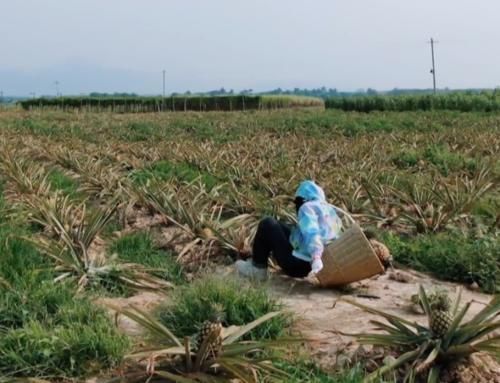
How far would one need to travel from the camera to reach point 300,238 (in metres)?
5.11

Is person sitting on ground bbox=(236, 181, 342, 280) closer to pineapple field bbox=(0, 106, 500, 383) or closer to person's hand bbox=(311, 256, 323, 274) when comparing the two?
person's hand bbox=(311, 256, 323, 274)

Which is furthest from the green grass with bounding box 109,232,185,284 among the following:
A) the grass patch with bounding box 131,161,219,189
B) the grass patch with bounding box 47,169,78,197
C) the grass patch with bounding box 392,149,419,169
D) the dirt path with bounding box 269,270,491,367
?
the grass patch with bounding box 392,149,419,169

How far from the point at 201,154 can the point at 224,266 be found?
243 inches

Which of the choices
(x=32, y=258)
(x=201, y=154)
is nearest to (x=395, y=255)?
(x=32, y=258)

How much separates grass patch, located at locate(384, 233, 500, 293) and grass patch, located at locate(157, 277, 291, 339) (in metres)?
1.96

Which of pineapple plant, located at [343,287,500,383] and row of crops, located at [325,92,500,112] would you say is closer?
pineapple plant, located at [343,287,500,383]

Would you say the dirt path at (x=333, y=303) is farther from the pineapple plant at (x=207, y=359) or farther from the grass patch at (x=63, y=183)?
the grass patch at (x=63, y=183)

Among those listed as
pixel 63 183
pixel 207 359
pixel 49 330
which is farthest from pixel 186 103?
pixel 207 359

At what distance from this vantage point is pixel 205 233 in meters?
6.08

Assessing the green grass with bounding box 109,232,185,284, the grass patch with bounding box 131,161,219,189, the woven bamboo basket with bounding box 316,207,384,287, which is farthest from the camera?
the grass patch with bounding box 131,161,219,189

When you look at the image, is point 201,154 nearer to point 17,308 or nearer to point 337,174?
point 337,174

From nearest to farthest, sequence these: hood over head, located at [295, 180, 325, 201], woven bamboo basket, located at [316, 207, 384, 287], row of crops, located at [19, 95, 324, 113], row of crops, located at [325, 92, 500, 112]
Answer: woven bamboo basket, located at [316, 207, 384, 287] < hood over head, located at [295, 180, 325, 201] < row of crops, located at [325, 92, 500, 112] < row of crops, located at [19, 95, 324, 113]

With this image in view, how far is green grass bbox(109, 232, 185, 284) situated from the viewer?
5.36m

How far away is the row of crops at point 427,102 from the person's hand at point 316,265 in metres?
26.2
